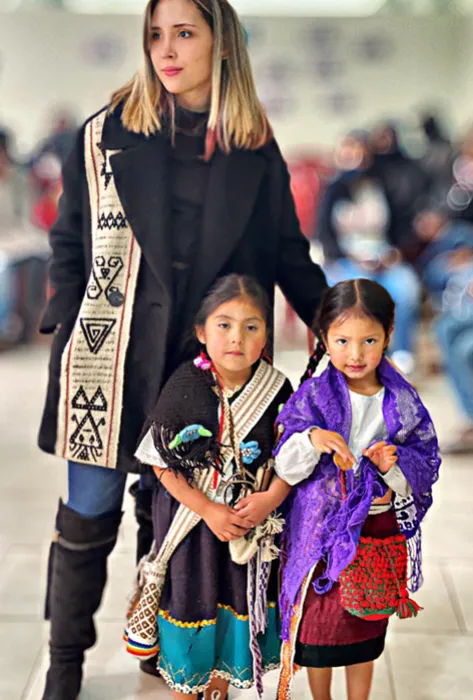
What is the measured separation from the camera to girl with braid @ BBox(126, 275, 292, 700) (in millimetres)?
1433

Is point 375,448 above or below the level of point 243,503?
above

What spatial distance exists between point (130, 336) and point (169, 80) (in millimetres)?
508

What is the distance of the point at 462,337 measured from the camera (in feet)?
12.8

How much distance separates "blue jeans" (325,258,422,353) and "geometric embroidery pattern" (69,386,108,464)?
281 cm

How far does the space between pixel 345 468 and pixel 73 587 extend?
71 cm

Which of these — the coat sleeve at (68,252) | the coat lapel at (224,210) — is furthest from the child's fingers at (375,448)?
the coat sleeve at (68,252)

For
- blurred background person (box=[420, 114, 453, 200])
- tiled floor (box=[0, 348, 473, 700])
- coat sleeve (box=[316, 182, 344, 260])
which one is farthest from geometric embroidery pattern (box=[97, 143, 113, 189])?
blurred background person (box=[420, 114, 453, 200])

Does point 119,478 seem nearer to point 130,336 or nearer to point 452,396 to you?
point 130,336

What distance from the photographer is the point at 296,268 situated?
1.65m

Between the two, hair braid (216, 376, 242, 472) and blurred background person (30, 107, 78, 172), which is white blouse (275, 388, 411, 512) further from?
blurred background person (30, 107, 78, 172)

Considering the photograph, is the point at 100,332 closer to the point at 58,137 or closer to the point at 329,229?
the point at 329,229

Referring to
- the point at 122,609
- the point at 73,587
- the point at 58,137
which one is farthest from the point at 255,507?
the point at 58,137

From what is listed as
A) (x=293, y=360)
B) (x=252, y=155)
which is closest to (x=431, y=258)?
(x=293, y=360)

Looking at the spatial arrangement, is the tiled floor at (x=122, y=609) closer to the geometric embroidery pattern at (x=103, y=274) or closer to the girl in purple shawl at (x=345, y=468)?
the girl in purple shawl at (x=345, y=468)
